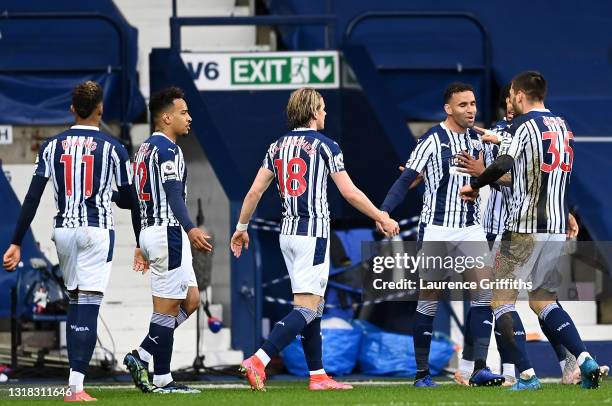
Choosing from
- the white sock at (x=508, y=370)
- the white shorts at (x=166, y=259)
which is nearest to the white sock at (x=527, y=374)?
the white sock at (x=508, y=370)

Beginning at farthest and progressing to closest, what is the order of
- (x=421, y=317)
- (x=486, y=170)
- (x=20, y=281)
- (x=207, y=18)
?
(x=207, y=18), (x=20, y=281), (x=421, y=317), (x=486, y=170)

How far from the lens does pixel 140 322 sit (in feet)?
47.6

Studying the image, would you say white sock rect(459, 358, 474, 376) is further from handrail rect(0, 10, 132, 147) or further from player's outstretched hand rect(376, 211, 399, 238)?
handrail rect(0, 10, 132, 147)

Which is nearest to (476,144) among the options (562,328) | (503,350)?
(503,350)

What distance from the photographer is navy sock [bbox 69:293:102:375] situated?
10086 millimetres

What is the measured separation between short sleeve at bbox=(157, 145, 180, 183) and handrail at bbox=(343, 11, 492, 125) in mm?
4172

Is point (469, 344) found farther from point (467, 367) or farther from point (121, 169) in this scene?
point (121, 169)

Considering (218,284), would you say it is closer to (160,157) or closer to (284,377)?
(284,377)

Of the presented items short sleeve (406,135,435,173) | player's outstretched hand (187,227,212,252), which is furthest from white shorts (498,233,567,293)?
player's outstretched hand (187,227,212,252)

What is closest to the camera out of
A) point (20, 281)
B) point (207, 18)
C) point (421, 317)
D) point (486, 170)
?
point (486, 170)

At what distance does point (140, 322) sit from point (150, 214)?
3.87 meters

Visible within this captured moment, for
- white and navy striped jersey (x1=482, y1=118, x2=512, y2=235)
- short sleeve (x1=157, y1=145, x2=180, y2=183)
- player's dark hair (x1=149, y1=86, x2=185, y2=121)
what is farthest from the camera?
white and navy striped jersey (x1=482, y1=118, x2=512, y2=235)

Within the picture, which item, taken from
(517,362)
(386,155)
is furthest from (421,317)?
(386,155)

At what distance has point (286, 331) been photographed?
34.4ft
